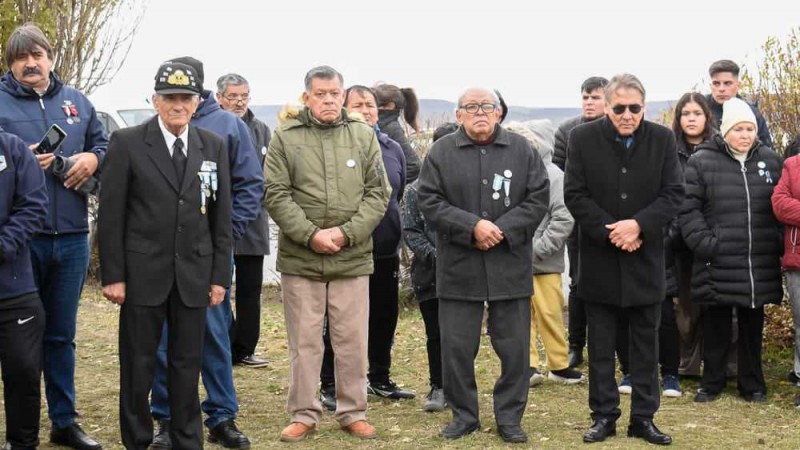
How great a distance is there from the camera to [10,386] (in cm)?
637

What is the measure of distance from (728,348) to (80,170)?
4.71m

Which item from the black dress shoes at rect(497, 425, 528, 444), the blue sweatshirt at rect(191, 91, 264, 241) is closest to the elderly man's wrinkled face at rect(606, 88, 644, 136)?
the black dress shoes at rect(497, 425, 528, 444)

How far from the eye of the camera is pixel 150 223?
6.21 meters

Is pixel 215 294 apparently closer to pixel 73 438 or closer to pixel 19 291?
pixel 19 291

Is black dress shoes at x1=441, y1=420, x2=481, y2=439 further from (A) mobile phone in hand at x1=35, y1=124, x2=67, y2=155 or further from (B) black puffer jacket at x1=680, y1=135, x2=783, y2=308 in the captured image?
(A) mobile phone in hand at x1=35, y1=124, x2=67, y2=155

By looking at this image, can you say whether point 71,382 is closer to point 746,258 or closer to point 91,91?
point 746,258

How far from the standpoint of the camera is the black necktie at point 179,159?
630 cm

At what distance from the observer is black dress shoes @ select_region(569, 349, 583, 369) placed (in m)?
9.51

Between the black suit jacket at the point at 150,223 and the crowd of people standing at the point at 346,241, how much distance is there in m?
0.01

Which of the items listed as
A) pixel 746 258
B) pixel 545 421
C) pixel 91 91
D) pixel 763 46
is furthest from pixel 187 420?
pixel 91 91

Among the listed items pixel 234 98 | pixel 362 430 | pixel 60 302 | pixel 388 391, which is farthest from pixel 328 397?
pixel 234 98

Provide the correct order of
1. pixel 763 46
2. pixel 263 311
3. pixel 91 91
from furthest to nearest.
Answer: pixel 91 91, pixel 263 311, pixel 763 46

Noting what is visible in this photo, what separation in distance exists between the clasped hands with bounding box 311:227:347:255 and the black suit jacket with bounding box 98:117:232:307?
854 millimetres

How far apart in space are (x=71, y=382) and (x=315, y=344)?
147 centimetres
